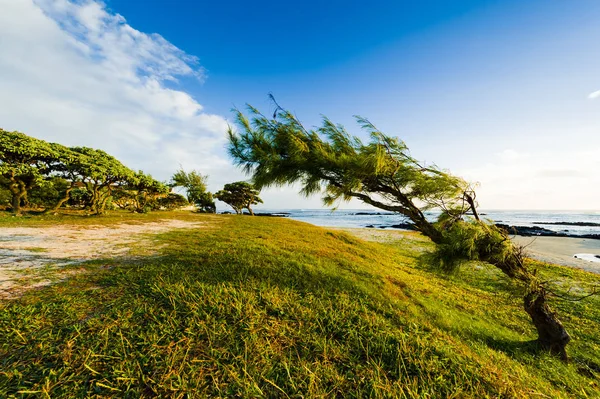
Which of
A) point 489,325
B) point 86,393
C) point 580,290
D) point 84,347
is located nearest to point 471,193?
point 489,325

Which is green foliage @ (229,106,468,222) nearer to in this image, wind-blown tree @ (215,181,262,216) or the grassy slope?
the grassy slope

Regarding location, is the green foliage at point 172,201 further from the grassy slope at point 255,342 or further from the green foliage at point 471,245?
the green foliage at point 471,245

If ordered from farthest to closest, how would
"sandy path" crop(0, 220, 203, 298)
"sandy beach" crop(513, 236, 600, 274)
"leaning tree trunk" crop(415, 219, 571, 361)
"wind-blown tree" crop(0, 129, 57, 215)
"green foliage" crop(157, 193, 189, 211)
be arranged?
"green foliage" crop(157, 193, 189, 211) < "sandy beach" crop(513, 236, 600, 274) < "wind-blown tree" crop(0, 129, 57, 215) < "sandy path" crop(0, 220, 203, 298) < "leaning tree trunk" crop(415, 219, 571, 361)

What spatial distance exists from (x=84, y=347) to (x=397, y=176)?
574 centimetres

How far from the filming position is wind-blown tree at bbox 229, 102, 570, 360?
425 cm

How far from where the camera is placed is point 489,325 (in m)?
5.40

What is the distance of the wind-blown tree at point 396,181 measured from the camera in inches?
167

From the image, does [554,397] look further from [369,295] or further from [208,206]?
[208,206]

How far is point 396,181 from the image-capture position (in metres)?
4.80

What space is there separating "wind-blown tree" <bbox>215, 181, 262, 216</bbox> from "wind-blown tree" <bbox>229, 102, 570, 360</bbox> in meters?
31.3

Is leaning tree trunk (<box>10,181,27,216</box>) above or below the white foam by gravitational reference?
above

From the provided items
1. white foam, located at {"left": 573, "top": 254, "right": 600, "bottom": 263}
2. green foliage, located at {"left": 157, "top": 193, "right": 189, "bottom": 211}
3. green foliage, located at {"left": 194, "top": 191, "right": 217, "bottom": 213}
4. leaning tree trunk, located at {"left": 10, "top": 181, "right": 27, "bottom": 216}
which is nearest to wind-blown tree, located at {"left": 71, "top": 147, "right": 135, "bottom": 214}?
leaning tree trunk, located at {"left": 10, "top": 181, "right": 27, "bottom": 216}

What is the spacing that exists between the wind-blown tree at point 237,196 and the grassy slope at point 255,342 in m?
30.4

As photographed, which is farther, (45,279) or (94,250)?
(94,250)
